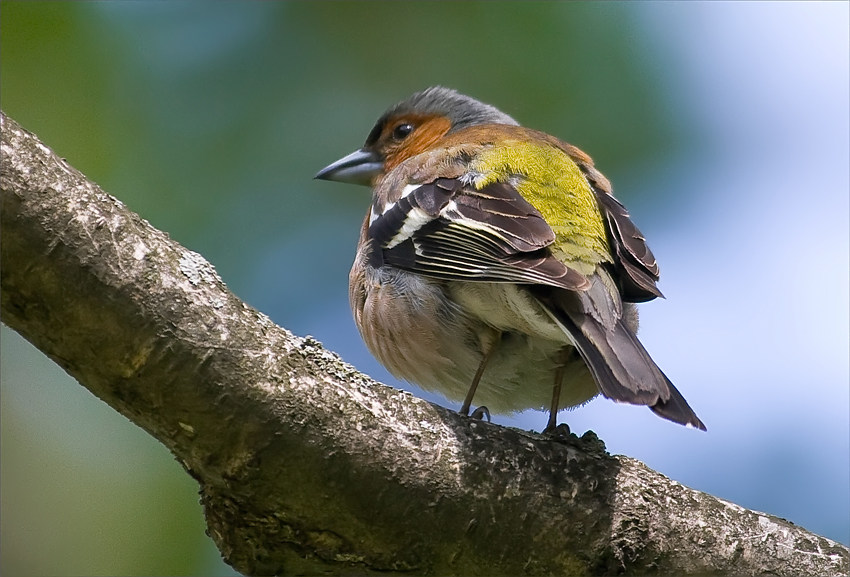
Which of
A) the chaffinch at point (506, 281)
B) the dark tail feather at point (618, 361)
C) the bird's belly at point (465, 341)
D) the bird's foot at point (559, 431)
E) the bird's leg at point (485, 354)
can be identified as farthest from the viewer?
the bird's leg at point (485, 354)

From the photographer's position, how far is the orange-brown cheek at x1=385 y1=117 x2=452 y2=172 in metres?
6.02

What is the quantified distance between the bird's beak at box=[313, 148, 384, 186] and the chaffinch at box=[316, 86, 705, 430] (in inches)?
46.3

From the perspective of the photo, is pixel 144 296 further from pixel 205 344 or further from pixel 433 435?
pixel 433 435

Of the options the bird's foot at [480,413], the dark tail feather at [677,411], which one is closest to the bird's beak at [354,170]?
the bird's foot at [480,413]

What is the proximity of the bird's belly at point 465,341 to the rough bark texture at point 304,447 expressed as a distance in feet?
2.12

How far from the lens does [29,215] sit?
234 cm

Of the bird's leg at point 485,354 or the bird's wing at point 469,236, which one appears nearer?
the bird's wing at point 469,236

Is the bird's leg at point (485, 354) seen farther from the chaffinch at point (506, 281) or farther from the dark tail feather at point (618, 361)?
the dark tail feather at point (618, 361)

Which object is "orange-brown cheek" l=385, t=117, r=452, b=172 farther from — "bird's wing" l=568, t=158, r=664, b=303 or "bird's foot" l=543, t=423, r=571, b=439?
"bird's foot" l=543, t=423, r=571, b=439

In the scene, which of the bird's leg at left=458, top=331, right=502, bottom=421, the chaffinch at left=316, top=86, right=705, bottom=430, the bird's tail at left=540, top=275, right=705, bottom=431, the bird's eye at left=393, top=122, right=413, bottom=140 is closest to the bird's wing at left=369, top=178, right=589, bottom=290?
the chaffinch at left=316, top=86, right=705, bottom=430

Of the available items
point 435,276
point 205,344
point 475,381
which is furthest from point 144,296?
point 475,381

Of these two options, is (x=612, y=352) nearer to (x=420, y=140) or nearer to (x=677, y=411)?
(x=677, y=411)

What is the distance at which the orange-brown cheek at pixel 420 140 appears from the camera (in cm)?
602

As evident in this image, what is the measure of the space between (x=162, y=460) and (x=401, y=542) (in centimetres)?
279
